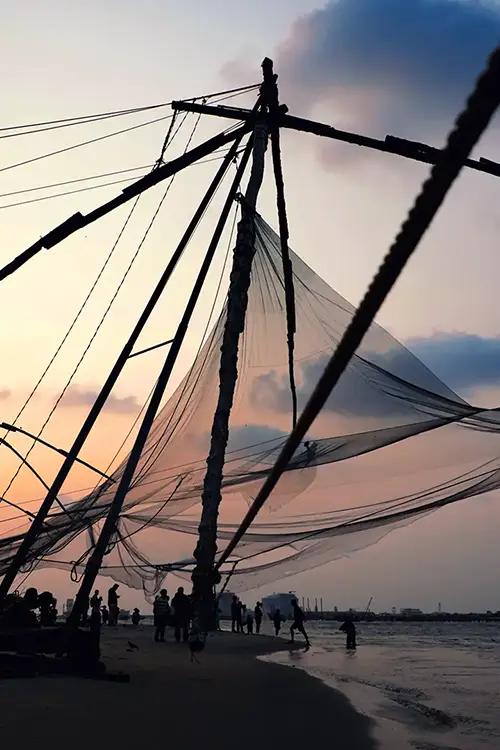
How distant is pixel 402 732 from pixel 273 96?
30.6 feet

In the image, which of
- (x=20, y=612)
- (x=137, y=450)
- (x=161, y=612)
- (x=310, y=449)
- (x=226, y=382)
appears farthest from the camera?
(x=161, y=612)

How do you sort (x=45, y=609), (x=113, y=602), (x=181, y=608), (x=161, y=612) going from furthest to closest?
(x=113, y=602) < (x=161, y=612) < (x=181, y=608) < (x=45, y=609)

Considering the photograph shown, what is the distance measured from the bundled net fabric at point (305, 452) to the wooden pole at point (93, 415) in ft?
3.75

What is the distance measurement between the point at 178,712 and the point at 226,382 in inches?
190

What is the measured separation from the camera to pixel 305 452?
36.9 feet

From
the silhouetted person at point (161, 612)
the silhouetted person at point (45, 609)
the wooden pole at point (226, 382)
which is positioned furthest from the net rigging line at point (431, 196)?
the silhouetted person at point (161, 612)

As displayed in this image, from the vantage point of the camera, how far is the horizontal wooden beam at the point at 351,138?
8.54m

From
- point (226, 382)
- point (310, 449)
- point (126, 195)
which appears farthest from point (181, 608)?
point (126, 195)

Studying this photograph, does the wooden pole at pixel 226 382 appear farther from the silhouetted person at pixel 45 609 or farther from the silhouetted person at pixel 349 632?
the silhouetted person at pixel 349 632

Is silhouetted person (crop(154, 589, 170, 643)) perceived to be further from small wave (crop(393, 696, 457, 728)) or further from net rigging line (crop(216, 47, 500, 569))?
net rigging line (crop(216, 47, 500, 569))

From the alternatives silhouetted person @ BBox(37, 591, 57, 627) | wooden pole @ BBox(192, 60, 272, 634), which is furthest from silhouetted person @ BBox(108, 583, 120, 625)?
wooden pole @ BBox(192, 60, 272, 634)

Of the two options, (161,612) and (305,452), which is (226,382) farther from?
(161,612)

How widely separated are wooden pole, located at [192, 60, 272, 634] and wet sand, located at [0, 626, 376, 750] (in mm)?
1421

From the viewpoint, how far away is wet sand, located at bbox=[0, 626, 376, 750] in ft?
24.8
